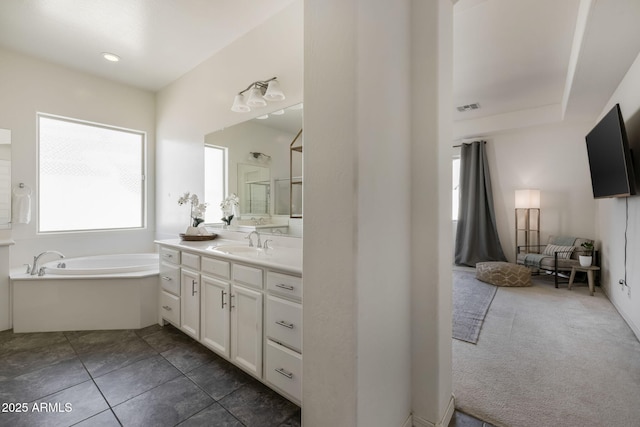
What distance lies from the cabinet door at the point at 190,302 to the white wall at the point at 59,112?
1948 mm

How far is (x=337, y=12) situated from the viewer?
1104 millimetres

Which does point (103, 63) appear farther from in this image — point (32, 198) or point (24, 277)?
point (24, 277)

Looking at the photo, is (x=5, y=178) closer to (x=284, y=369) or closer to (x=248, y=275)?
(x=248, y=275)

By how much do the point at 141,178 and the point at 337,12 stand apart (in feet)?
12.7

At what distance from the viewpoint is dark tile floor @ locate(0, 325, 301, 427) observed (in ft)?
5.24

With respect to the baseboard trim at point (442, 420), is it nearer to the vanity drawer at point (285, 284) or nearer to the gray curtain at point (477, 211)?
the vanity drawer at point (285, 284)

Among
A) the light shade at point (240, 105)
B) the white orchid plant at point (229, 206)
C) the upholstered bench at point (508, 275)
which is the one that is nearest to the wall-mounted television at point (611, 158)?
the upholstered bench at point (508, 275)

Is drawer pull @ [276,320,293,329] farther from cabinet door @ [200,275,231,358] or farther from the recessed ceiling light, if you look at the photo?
the recessed ceiling light

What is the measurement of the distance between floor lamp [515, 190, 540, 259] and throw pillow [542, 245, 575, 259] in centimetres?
26

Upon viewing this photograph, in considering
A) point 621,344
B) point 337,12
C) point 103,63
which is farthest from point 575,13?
point 103,63

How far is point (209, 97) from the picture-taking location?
3275 mm

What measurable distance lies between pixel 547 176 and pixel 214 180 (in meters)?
5.18

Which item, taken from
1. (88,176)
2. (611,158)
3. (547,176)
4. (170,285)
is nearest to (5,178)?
(88,176)

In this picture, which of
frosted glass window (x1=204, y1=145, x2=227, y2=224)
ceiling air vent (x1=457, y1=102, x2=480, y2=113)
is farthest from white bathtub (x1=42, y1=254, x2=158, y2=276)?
ceiling air vent (x1=457, y1=102, x2=480, y2=113)
